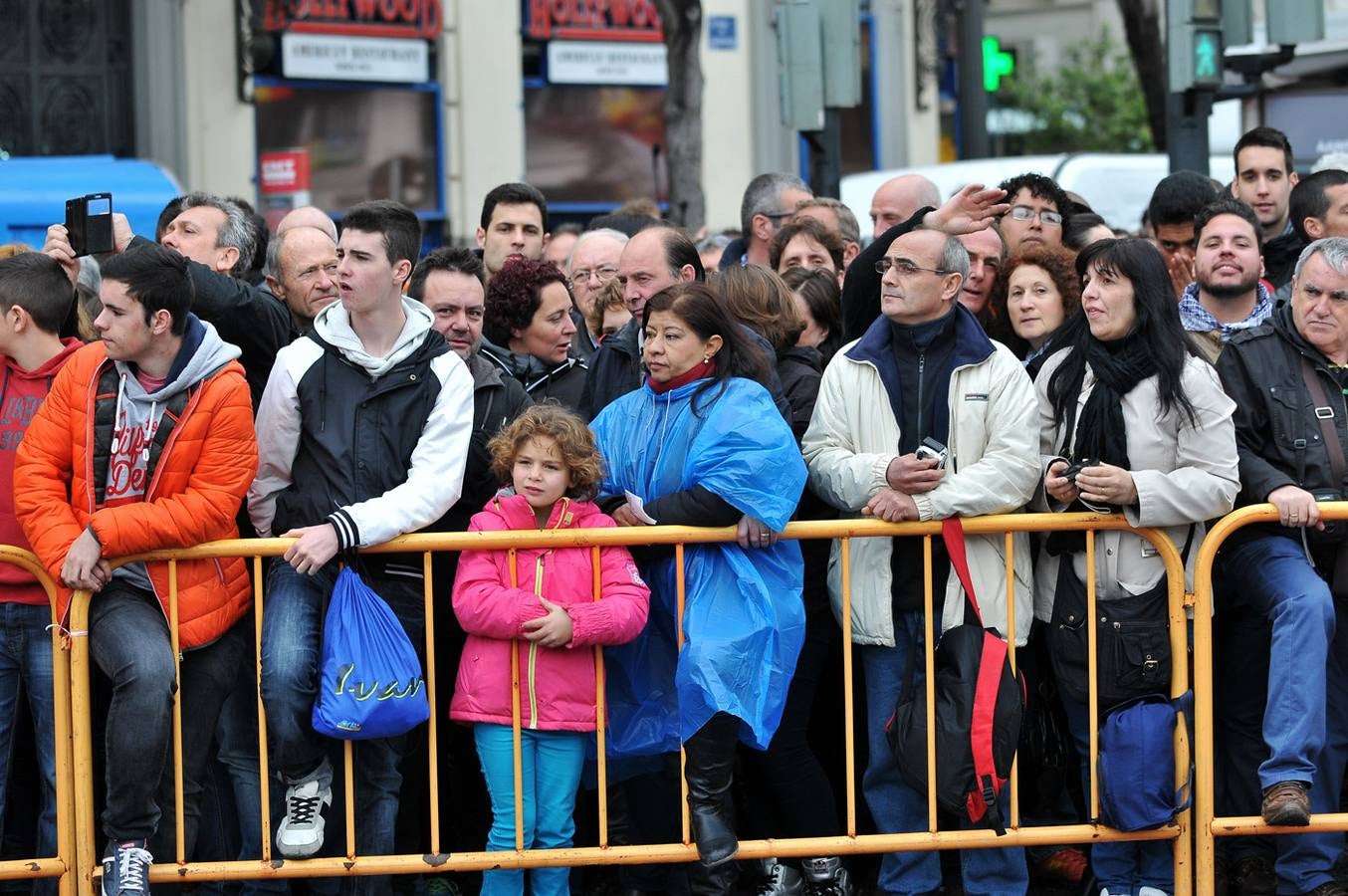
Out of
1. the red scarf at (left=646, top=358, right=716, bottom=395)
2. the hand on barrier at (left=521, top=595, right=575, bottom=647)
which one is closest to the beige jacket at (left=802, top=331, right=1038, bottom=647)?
the red scarf at (left=646, top=358, right=716, bottom=395)

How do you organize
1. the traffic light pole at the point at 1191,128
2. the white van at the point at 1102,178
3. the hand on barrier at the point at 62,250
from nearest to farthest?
the hand on barrier at the point at 62,250 < the traffic light pole at the point at 1191,128 < the white van at the point at 1102,178

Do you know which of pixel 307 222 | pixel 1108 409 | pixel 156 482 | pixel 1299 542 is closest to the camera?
pixel 156 482

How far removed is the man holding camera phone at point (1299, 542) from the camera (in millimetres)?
5371

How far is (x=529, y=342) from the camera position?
21.2ft

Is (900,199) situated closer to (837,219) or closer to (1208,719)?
(837,219)

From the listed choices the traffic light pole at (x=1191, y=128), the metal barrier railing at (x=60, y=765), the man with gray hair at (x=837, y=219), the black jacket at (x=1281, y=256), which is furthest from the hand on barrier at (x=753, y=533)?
the traffic light pole at (x=1191, y=128)

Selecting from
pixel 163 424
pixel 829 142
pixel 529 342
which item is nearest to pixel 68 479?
pixel 163 424

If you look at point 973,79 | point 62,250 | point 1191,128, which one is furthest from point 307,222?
point 973,79

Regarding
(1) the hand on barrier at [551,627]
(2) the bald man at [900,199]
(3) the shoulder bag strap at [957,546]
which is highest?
(2) the bald man at [900,199]

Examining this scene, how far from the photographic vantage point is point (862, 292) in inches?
243

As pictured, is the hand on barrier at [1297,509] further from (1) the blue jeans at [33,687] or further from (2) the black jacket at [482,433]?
(1) the blue jeans at [33,687]

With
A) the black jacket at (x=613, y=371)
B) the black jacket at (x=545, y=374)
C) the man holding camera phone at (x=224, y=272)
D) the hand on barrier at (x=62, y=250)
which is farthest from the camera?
the black jacket at (x=545, y=374)

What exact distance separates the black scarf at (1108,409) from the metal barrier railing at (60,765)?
303 centimetres

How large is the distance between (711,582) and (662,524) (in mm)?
231
